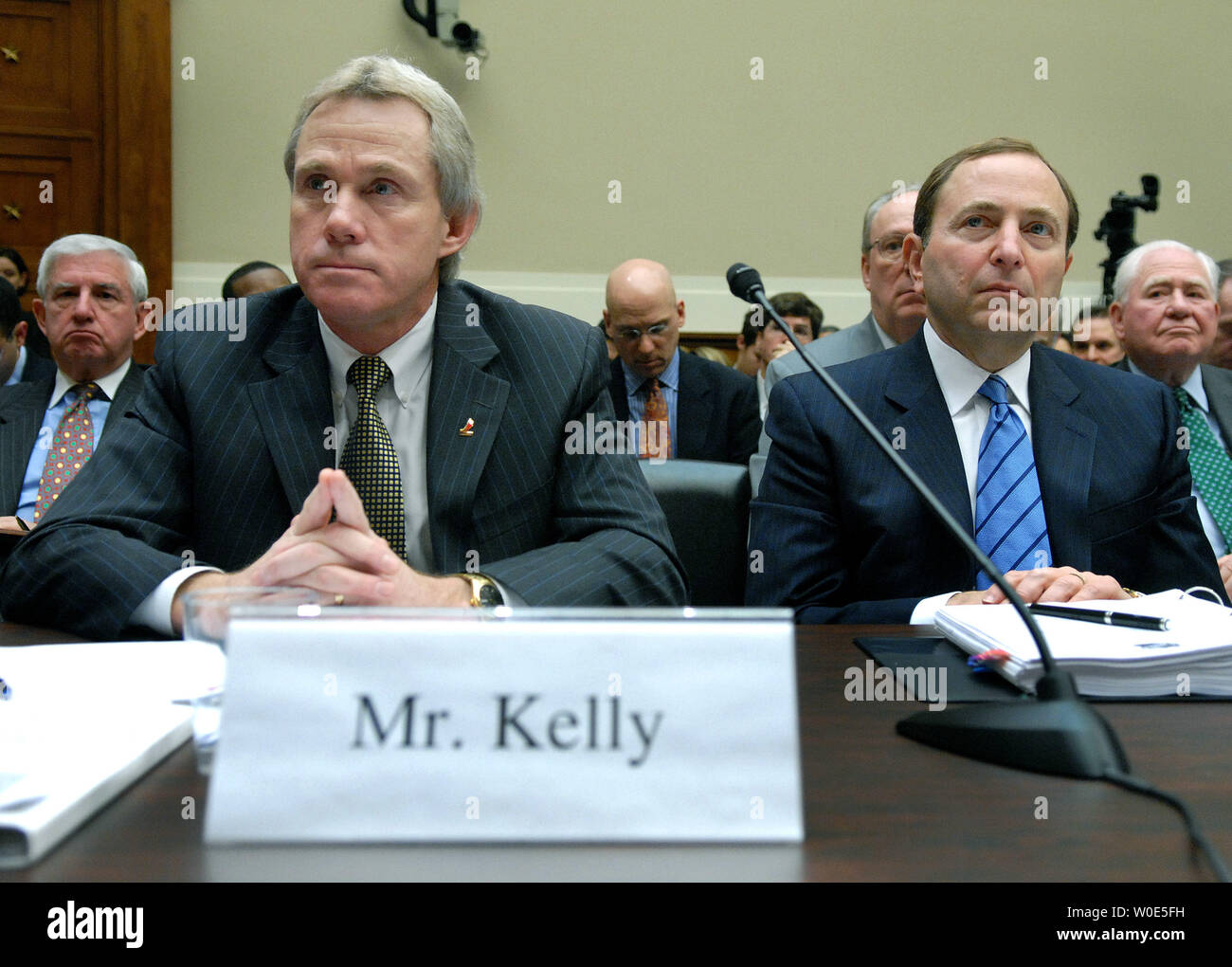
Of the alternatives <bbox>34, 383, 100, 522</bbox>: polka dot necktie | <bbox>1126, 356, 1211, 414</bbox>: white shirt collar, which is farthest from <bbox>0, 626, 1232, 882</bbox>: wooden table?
<bbox>1126, 356, 1211, 414</bbox>: white shirt collar

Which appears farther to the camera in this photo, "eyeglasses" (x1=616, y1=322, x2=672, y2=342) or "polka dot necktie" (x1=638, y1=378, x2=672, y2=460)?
"eyeglasses" (x1=616, y1=322, x2=672, y2=342)

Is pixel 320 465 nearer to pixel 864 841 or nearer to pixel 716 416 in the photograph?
pixel 864 841

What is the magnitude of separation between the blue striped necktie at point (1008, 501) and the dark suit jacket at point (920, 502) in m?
0.02

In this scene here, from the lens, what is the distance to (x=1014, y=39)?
16.6ft

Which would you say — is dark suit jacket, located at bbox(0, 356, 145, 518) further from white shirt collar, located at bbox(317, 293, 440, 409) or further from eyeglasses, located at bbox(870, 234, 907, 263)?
eyeglasses, located at bbox(870, 234, 907, 263)

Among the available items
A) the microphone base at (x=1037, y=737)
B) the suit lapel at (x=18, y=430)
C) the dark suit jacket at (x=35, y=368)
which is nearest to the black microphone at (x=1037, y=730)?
the microphone base at (x=1037, y=737)

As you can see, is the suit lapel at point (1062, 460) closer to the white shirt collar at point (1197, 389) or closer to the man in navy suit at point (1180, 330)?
the man in navy suit at point (1180, 330)

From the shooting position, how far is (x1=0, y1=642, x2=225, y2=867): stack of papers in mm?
508

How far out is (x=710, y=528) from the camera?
1.52m

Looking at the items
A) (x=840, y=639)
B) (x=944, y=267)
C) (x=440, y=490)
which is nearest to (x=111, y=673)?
(x=440, y=490)

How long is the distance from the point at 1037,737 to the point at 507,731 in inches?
12.2

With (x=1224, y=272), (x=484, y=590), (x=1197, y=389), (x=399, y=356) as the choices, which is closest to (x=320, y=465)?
(x=399, y=356)

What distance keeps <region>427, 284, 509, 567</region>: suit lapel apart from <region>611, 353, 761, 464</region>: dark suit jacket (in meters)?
2.21
